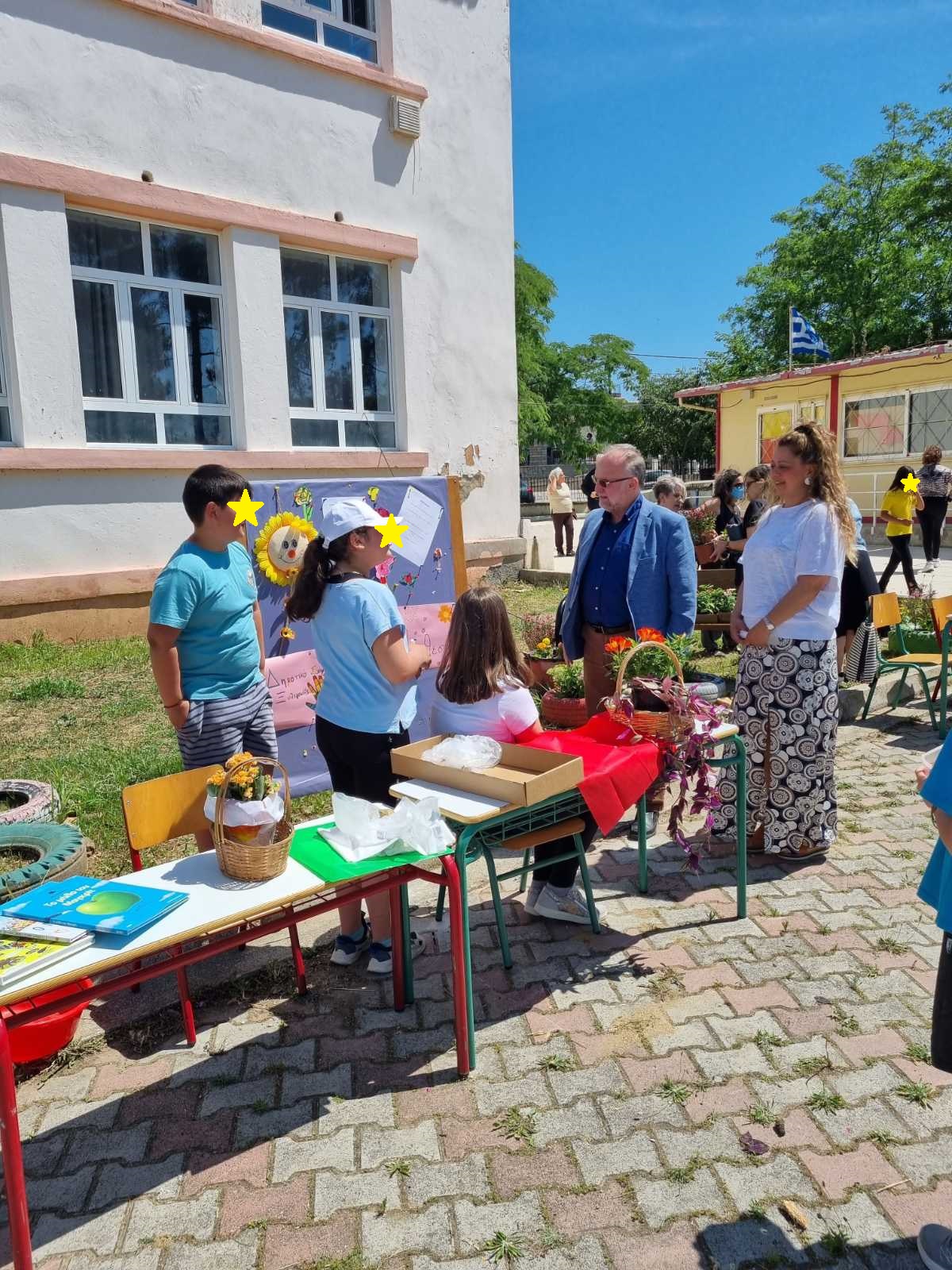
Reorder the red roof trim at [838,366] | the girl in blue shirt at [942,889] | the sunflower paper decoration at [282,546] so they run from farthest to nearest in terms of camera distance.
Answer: the red roof trim at [838,366] → the sunflower paper decoration at [282,546] → the girl in blue shirt at [942,889]

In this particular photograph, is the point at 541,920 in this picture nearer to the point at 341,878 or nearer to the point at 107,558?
the point at 341,878

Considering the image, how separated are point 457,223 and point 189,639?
9.02m

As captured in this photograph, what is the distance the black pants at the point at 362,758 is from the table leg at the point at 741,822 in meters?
1.45

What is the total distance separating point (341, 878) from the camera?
2482 millimetres

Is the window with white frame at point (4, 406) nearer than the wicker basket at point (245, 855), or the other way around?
the wicker basket at point (245, 855)

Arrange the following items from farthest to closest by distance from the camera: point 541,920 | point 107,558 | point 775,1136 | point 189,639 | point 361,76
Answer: point 361,76 < point 107,558 < point 541,920 < point 189,639 < point 775,1136

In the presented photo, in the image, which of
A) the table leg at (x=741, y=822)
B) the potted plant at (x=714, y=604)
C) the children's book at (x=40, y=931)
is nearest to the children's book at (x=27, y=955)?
the children's book at (x=40, y=931)

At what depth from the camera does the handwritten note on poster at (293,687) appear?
16.0ft

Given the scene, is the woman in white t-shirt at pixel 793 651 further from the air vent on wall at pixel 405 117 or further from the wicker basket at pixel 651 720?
the air vent on wall at pixel 405 117

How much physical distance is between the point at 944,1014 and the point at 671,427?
49.2m

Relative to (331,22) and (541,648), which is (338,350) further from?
(541,648)

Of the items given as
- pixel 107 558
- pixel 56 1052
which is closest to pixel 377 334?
pixel 107 558

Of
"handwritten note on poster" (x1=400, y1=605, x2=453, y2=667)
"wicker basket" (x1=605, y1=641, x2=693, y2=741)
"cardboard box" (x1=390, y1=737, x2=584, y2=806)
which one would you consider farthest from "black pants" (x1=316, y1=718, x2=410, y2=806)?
"handwritten note on poster" (x1=400, y1=605, x2=453, y2=667)

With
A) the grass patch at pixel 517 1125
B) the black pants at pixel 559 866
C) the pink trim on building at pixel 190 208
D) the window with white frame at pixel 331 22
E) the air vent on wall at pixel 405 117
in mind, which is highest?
the window with white frame at pixel 331 22
